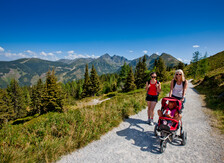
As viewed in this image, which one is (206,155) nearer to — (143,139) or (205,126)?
(143,139)

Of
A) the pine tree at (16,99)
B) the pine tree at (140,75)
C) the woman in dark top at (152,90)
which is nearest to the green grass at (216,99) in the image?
the woman in dark top at (152,90)

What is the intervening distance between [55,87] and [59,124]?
24413mm

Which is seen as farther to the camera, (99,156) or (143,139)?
(143,139)

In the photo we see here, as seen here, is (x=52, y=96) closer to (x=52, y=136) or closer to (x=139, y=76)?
(x=52, y=136)

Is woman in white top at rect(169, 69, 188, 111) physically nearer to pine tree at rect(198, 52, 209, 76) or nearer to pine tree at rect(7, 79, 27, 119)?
pine tree at rect(198, 52, 209, 76)

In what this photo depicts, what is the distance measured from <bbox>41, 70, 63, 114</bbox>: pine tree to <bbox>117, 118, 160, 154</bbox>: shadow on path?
79.6 feet

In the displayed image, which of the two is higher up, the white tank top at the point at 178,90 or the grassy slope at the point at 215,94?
the white tank top at the point at 178,90

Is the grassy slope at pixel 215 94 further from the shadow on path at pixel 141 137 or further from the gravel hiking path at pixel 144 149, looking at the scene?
the shadow on path at pixel 141 137

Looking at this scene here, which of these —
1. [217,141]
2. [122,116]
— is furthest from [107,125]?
[217,141]

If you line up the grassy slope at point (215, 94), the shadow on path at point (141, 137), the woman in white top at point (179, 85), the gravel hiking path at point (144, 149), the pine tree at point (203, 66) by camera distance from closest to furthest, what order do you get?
the gravel hiking path at point (144, 149) → the shadow on path at point (141, 137) → the woman in white top at point (179, 85) → the grassy slope at point (215, 94) → the pine tree at point (203, 66)

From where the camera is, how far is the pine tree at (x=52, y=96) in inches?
986

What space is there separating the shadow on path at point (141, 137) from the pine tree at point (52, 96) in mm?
24265

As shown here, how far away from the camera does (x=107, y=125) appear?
526cm

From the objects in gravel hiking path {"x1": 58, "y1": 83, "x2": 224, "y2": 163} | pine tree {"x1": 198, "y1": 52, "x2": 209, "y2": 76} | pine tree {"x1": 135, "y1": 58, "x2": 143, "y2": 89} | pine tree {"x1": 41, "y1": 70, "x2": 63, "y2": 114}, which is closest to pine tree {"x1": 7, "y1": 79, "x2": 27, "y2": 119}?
pine tree {"x1": 41, "y1": 70, "x2": 63, "y2": 114}
